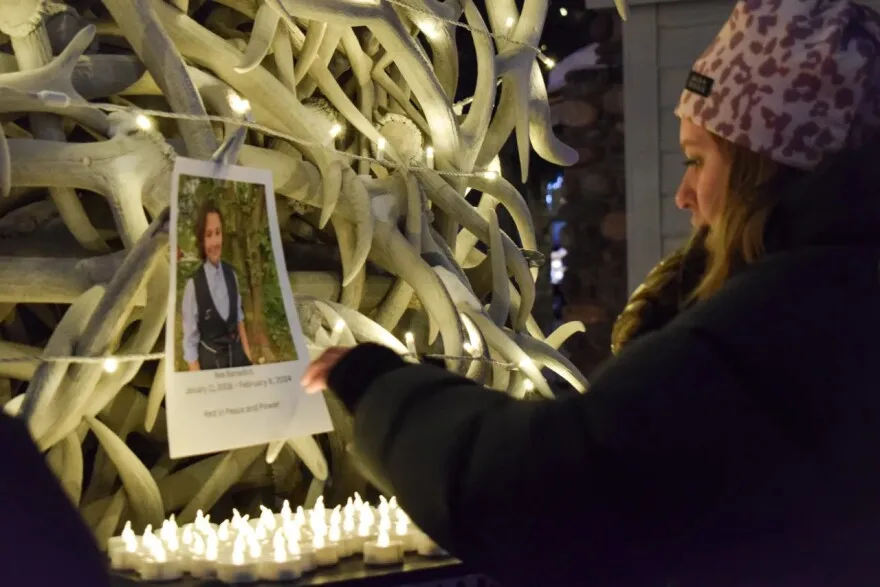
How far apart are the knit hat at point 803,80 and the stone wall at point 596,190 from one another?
2404 millimetres

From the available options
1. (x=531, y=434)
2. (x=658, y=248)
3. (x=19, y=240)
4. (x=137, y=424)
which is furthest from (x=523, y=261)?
(x=658, y=248)

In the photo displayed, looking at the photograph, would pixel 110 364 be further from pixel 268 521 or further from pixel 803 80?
pixel 803 80

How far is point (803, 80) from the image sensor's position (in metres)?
0.79

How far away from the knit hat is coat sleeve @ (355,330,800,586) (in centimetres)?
20

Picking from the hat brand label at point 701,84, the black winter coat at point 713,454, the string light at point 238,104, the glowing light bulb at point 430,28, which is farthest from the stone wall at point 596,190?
the black winter coat at point 713,454

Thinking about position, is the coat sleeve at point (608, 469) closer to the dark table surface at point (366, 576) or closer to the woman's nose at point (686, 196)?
the woman's nose at point (686, 196)

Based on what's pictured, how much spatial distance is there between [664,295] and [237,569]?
517 millimetres

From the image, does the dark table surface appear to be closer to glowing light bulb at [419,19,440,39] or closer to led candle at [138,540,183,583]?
led candle at [138,540,183,583]

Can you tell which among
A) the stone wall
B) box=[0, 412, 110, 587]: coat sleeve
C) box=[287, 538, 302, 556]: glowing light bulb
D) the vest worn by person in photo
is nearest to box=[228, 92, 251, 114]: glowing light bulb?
the vest worn by person in photo

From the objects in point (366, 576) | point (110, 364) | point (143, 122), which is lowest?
point (366, 576)

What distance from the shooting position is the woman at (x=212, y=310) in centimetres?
110

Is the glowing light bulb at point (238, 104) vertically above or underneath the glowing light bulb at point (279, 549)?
above

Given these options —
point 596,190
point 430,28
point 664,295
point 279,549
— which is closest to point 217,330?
point 279,549

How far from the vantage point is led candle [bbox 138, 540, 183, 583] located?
42.4 inches
